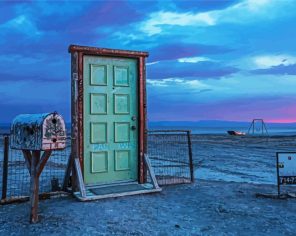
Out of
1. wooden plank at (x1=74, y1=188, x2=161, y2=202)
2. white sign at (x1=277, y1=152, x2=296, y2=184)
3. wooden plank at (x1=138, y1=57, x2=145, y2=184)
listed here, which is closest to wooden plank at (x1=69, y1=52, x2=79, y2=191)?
wooden plank at (x1=74, y1=188, x2=161, y2=202)

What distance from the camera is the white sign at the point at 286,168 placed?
6371 mm

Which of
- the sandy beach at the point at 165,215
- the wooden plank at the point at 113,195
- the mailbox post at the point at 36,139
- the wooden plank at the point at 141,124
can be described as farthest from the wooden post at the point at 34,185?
the wooden plank at the point at 141,124

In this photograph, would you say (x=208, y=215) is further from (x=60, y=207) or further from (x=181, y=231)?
(x=60, y=207)

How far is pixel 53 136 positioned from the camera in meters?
4.48

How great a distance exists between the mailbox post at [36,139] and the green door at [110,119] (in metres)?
1.74

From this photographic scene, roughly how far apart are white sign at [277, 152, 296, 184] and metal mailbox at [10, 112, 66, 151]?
13.5 ft

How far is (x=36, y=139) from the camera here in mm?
4414

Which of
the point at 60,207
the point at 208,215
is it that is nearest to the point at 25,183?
the point at 60,207

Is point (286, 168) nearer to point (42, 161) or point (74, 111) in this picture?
point (74, 111)

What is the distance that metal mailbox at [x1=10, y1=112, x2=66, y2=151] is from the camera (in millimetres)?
4395

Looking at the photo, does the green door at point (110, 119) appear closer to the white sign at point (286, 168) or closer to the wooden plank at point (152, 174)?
the wooden plank at point (152, 174)

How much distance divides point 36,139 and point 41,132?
126 millimetres

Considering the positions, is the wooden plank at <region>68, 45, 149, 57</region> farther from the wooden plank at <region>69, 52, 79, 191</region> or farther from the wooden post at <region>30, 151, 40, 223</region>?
the wooden post at <region>30, 151, 40, 223</region>

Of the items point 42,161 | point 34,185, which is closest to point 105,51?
point 42,161
